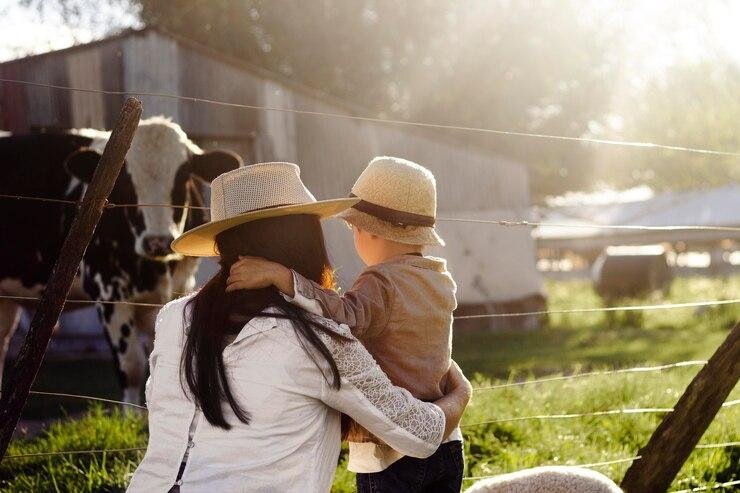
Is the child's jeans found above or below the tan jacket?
below

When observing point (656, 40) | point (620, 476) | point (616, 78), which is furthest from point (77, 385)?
point (656, 40)

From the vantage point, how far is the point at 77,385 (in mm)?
10031

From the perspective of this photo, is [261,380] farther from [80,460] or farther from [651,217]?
[651,217]

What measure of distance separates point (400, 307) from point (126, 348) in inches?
164

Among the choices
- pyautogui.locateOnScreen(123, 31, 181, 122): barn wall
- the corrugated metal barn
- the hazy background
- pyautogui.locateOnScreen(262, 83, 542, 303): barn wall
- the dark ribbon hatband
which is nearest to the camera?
the dark ribbon hatband

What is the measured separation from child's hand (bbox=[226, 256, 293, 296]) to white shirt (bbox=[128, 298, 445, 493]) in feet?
0.31

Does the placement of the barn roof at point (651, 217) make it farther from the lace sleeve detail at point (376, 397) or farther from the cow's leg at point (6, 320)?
the lace sleeve detail at point (376, 397)

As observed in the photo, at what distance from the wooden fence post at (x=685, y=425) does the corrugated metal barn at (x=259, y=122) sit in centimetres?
876

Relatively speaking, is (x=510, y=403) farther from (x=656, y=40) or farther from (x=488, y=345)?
(x=656, y=40)

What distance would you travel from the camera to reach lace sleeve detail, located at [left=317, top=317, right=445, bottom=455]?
247cm

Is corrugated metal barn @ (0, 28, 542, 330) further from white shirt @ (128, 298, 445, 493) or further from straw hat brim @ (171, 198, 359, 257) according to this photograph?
white shirt @ (128, 298, 445, 493)

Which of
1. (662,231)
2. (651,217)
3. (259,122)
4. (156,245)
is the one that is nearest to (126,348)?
(156,245)

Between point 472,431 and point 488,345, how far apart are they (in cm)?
788

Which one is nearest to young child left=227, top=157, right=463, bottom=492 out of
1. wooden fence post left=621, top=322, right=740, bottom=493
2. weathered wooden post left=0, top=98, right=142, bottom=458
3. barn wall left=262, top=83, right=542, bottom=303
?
weathered wooden post left=0, top=98, right=142, bottom=458
